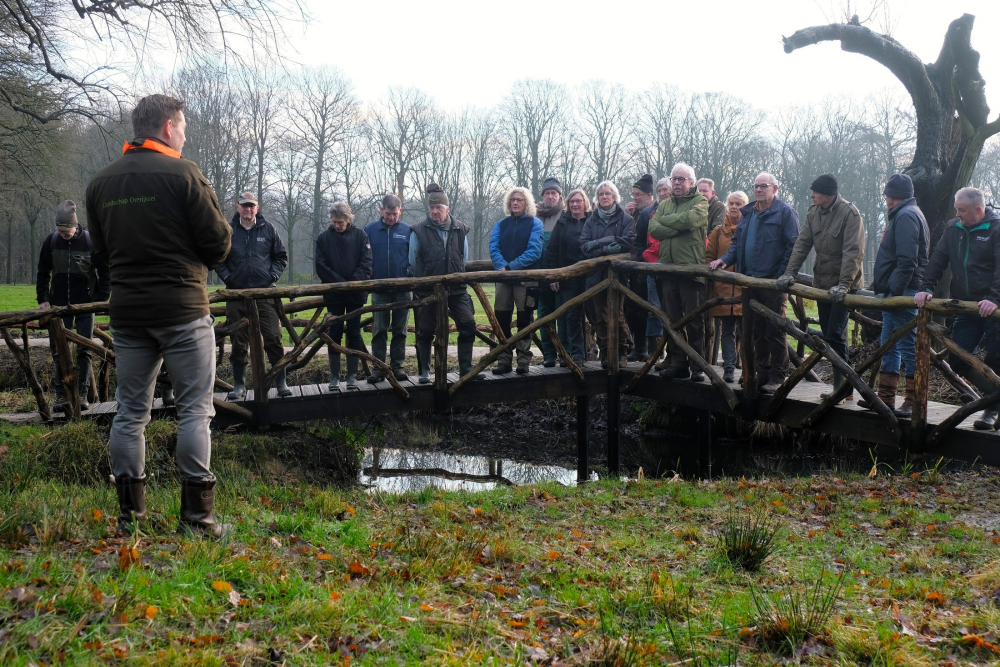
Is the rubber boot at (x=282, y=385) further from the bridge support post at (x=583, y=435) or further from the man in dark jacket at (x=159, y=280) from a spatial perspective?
the man in dark jacket at (x=159, y=280)

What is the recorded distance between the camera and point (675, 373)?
764 centimetres

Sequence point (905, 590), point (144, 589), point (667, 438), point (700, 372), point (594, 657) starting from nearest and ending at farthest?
point (594, 657) < point (144, 589) < point (905, 590) < point (700, 372) < point (667, 438)

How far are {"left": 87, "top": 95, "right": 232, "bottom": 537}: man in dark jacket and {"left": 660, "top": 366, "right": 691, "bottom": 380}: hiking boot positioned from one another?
16.7 ft

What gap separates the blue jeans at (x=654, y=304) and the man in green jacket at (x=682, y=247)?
1.47 ft

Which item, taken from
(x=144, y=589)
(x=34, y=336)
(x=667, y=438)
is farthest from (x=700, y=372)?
(x=34, y=336)

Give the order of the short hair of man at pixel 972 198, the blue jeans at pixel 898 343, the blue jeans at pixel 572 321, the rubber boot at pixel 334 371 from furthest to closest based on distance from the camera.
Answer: the blue jeans at pixel 572 321, the rubber boot at pixel 334 371, the blue jeans at pixel 898 343, the short hair of man at pixel 972 198

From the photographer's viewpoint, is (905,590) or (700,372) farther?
(700,372)

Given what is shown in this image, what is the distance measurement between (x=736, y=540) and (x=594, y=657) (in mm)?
1395

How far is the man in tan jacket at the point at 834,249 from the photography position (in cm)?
593

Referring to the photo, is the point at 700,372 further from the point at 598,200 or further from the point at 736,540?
the point at 736,540

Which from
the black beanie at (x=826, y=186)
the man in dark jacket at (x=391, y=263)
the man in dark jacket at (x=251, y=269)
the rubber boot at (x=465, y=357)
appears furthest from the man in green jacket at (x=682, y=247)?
the man in dark jacket at (x=251, y=269)

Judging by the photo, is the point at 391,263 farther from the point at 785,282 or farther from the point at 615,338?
the point at 785,282

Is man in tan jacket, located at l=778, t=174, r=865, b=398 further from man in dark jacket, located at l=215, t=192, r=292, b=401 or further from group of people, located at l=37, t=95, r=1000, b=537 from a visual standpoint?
man in dark jacket, located at l=215, t=192, r=292, b=401

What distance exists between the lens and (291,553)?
3.50 metres
